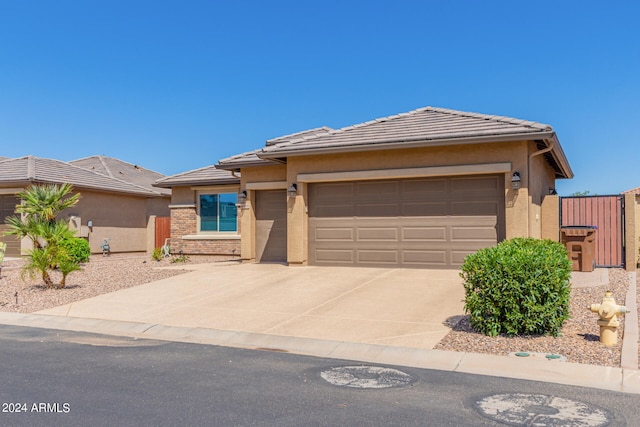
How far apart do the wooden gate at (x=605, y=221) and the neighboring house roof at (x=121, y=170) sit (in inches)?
793

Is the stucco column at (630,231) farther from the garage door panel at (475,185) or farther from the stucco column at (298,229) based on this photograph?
the stucco column at (298,229)

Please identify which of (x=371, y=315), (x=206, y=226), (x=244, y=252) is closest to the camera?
(x=371, y=315)

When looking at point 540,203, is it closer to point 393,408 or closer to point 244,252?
point 244,252

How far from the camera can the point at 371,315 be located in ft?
32.2

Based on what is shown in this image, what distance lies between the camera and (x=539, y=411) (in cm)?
516

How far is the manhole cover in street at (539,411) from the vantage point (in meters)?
4.88

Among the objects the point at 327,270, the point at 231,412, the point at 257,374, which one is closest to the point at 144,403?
the point at 231,412

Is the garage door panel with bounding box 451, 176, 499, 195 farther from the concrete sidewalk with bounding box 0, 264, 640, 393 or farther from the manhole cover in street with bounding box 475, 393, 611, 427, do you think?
the manhole cover in street with bounding box 475, 393, 611, 427

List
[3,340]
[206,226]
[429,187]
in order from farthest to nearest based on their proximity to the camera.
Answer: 1. [206,226]
2. [429,187]
3. [3,340]

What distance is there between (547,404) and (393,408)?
4.95 ft

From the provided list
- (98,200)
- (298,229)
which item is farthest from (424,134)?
(98,200)

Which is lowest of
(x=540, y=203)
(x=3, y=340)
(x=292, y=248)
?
(x=3, y=340)

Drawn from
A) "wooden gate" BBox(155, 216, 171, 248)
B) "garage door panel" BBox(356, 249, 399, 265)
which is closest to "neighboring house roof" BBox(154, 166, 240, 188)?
"wooden gate" BBox(155, 216, 171, 248)

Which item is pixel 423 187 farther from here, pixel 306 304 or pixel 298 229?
pixel 306 304
